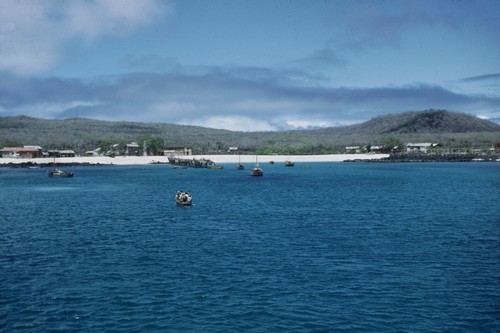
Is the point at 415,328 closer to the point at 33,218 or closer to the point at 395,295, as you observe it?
the point at 395,295

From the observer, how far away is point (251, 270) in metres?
34.2

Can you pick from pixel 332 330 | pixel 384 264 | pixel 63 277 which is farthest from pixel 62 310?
pixel 384 264

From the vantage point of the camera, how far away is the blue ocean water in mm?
25406

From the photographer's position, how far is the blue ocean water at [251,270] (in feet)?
83.4

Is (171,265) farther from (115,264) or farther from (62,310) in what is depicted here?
(62,310)

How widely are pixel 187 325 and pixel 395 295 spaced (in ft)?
39.7

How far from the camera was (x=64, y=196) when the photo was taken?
289ft

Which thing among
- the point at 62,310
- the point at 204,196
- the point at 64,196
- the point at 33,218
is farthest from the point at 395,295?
the point at 64,196

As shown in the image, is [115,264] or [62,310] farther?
[115,264]

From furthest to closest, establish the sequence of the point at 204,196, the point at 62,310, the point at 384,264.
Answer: the point at 204,196 < the point at 384,264 < the point at 62,310

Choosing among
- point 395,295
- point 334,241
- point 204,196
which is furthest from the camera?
point 204,196

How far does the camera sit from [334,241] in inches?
1740

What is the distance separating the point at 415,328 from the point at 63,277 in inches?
857

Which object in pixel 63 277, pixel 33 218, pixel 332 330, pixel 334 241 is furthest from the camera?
pixel 33 218
